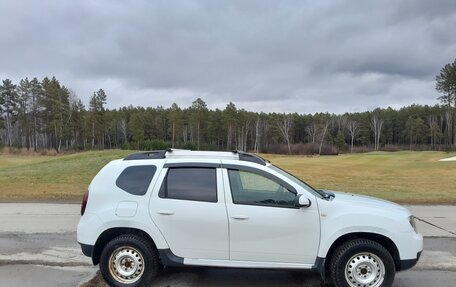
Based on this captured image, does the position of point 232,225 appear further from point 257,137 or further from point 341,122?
point 341,122

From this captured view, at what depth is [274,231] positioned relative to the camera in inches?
204

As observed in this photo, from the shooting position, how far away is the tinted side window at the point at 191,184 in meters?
5.39

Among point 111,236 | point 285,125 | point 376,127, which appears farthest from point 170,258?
point 376,127

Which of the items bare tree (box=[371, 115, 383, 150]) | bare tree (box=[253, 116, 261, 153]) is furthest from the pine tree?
bare tree (box=[371, 115, 383, 150])

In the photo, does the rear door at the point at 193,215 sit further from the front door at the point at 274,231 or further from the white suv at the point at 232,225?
the front door at the point at 274,231

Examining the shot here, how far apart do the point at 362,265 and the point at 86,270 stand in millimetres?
3851

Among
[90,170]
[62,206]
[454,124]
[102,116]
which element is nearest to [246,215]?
[62,206]

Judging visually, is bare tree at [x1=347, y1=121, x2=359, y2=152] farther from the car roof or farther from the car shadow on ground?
the car roof

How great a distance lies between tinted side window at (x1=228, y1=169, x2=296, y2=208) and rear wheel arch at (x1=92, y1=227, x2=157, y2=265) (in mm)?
1206

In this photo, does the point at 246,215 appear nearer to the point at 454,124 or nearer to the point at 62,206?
the point at 62,206

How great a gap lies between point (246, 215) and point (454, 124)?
122591 mm

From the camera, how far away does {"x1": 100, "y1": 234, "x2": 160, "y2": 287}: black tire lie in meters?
5.36

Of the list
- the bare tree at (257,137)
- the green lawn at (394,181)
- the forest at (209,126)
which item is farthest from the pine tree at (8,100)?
the green lawn at (394,181)

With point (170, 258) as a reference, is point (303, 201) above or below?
above
